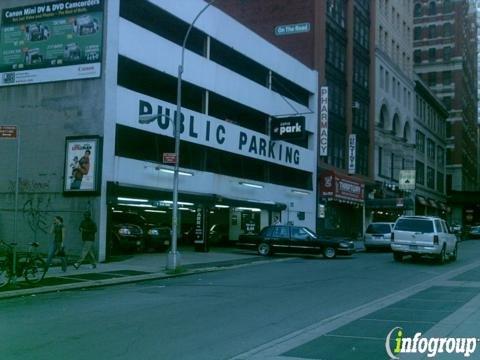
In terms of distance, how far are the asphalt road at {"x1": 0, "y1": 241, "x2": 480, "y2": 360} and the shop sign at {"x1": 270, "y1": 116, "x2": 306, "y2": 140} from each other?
688 inches

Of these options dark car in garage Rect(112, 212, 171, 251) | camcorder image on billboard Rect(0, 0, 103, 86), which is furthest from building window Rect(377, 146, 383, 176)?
camcorder image on billboard Rect(0, 0, 103, 86)

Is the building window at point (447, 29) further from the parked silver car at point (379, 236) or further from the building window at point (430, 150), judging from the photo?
the parked silver car at point (379, 236)

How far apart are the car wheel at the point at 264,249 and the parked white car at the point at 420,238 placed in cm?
599

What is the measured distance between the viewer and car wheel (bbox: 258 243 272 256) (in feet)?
93.8

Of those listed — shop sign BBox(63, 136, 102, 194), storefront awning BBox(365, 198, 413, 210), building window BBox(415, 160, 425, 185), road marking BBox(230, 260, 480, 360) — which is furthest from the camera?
building window BBox(415, 160, 425, 185)

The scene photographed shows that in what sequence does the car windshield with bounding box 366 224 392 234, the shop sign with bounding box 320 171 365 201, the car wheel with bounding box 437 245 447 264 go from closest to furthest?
the car wheel with bounding box 437 245 447 264
the car windshield with bounding box 366 224 392 234
the shop sign with bounding box 320 171 365 201

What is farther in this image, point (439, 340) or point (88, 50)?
point (88, 50)

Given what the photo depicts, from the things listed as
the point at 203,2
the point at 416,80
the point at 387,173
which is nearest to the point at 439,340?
the point at 203,2

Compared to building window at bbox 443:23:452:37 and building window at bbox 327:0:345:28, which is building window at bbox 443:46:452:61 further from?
building window at bbox 327:0:345:28

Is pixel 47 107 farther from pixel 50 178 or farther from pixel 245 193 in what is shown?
pixel 245 193

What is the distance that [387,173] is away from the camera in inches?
2328

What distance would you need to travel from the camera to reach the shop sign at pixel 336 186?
4344 centimetres

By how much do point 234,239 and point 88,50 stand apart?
1612 centimetres

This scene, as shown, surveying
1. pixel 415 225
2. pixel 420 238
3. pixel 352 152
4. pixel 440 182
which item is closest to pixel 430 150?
pixel 440 182
